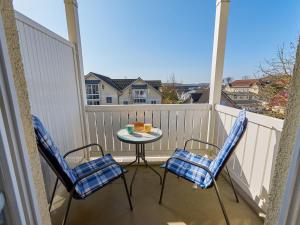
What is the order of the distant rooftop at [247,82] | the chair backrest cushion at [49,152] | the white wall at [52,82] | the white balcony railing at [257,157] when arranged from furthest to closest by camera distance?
1. the distant rooftop at [247,82]
2. the white balcony railing at [257,157]
3. the white wall at [52,82]
4. the chair backrest cushion at [49,152]

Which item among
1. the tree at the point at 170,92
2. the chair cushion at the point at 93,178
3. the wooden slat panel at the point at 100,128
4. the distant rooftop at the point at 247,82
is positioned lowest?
the chair cushion at the point at 93,178

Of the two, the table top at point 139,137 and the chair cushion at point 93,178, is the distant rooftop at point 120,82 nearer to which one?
the table top at point 139,137

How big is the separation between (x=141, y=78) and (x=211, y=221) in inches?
75.1

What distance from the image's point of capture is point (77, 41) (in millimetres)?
2146

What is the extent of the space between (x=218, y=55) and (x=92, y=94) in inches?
75.9

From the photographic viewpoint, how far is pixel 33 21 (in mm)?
1335

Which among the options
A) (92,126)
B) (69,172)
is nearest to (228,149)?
(69,172)

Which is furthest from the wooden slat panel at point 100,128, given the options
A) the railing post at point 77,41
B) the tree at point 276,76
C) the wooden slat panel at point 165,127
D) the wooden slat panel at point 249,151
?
the tree at point 276,76

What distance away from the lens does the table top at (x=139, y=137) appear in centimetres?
175

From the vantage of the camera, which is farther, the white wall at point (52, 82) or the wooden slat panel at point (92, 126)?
the wooden slat panel at point (92, 126)

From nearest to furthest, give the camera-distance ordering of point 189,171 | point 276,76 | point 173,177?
point 189,171
point 276,76
point 173,177

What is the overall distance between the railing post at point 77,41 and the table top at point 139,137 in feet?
2.41

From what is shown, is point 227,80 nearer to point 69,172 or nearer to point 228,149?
point 228,149

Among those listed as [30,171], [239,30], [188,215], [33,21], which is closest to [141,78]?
[33,21]
